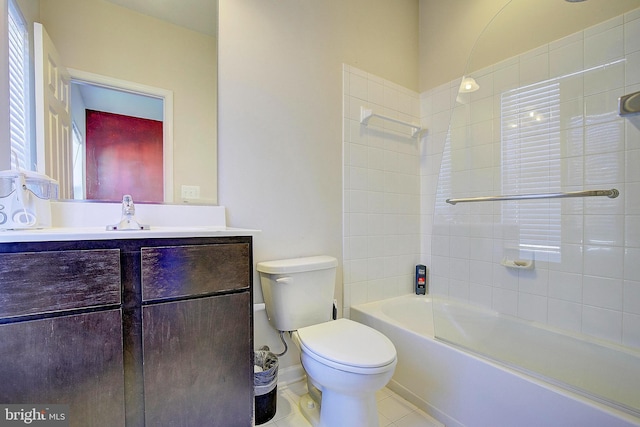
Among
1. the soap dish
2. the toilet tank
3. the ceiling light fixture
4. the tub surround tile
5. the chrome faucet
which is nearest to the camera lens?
the chrome faucet

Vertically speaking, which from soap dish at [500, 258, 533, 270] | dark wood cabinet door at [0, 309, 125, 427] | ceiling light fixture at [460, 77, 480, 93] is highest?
ceiling light fixture at [460, 77, 480, 93]

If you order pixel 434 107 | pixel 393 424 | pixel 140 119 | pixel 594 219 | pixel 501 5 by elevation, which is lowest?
pixel 393 424

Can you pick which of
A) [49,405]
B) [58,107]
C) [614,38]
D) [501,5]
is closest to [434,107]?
[501,5]

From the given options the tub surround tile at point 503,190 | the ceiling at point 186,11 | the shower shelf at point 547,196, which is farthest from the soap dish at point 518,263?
the ceiling at point 186,11

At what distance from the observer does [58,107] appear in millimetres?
1189

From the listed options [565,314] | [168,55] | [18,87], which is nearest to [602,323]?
[565,314]

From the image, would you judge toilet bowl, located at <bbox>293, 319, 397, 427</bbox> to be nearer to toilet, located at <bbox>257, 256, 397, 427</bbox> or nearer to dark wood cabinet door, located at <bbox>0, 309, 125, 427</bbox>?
toilet, located at <bbox>257, 256, 397, 427</bbox>

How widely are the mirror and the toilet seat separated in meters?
0.82

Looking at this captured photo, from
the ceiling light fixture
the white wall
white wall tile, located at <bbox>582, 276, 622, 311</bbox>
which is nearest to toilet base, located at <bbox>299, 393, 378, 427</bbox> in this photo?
the white wall

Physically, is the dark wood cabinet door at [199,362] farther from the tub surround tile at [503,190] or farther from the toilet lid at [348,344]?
the tub surround tile at [503,190]

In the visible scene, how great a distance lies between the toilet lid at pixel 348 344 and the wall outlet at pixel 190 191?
0.82m

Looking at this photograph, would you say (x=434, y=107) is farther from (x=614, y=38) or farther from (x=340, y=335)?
(x=340, y=335)

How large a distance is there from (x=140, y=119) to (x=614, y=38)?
2.23 meters

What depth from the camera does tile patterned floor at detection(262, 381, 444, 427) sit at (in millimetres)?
1395
